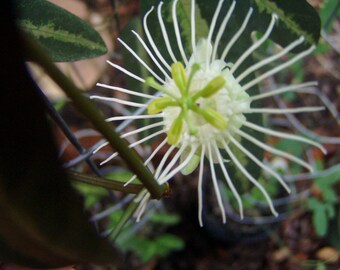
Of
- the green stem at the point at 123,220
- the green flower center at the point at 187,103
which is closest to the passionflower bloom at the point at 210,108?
the green flower center at the point at 187,103

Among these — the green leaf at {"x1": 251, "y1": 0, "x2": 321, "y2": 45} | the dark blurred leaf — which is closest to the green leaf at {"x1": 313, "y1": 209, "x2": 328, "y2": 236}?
the green leaf at {"x1": 251, "y1": 0, "x2": 321, "y2": 45}

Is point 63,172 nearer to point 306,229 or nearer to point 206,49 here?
point 206,49

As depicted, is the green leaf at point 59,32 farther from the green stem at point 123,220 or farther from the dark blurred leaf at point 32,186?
the dark blurred leaf at point 32,186

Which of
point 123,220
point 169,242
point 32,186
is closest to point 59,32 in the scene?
point 123,220

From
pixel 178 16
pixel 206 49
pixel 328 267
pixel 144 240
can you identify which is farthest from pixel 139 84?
pixel 328 267

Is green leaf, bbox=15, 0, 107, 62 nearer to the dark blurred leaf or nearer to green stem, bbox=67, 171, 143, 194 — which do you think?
green stem, bbox=67, 171, 143, 194

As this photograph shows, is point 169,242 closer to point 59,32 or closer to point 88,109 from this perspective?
point 59,32
